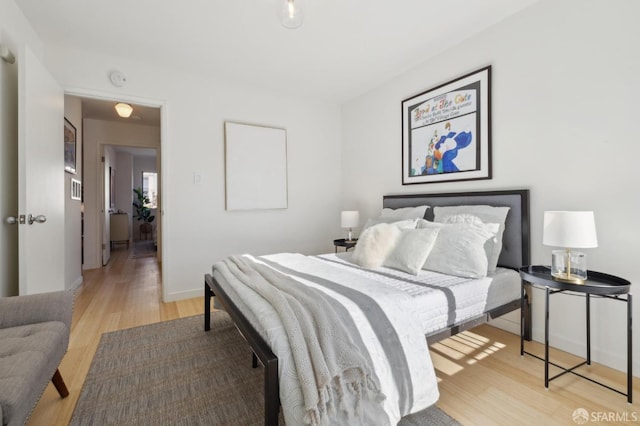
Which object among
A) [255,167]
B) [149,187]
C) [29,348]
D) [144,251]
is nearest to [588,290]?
[29,348]

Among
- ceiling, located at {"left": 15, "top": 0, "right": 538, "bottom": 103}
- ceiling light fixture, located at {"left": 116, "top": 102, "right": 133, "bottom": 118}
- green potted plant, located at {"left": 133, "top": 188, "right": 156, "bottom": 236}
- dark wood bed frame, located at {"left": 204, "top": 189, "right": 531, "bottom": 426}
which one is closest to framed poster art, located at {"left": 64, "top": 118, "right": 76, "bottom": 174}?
ceiling light fixture, located at {"left": 116, "top": 102, "right": 133, "bottom": 118}

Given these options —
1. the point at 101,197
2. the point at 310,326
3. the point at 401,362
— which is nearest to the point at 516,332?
the point at 401,362

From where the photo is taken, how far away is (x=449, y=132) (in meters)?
2.92

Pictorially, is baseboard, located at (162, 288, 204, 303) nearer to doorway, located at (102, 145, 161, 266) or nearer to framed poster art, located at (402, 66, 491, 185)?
framed poster art, located at (402, 66, 491, 185)

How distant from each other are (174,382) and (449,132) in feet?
9.95

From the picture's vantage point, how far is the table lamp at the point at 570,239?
1689 millimetres

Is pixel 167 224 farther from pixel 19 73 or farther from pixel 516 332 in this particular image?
pixel 516 332

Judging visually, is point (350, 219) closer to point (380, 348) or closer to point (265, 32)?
point (265, 32)

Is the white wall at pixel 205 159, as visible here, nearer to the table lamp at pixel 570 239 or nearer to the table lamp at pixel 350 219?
the table lamp at pixel 350 219

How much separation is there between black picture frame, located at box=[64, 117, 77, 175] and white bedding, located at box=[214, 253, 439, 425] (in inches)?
126

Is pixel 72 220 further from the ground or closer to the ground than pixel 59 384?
further from the ground

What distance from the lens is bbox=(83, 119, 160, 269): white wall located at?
493 cm

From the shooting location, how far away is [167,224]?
331cm

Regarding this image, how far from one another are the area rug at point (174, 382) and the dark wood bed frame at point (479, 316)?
0.19 meters
